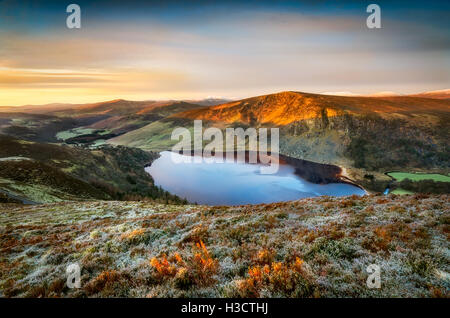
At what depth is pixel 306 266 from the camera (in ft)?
20.2

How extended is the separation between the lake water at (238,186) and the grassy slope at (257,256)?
154 ft

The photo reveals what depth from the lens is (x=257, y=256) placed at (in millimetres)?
7188

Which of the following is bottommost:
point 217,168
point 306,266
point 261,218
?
point 217,168

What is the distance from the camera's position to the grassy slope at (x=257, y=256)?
5473mm

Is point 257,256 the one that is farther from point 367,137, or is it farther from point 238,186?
point 367,137

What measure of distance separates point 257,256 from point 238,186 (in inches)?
2515

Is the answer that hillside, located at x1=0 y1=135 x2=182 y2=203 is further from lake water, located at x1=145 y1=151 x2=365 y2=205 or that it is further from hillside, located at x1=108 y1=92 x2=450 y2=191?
hillside, located at x1=108 y1=92 x2=450 y2=191

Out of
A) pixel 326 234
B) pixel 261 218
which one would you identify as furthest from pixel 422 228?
pixel 261 218

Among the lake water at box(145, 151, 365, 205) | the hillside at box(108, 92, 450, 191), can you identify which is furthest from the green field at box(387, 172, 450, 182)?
the lake water at box(145, 151, 365, 205)

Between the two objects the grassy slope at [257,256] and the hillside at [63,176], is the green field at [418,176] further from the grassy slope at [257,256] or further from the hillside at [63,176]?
the grassy slope at [257,256]

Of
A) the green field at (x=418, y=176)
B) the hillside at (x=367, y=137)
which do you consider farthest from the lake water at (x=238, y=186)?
the green field at (x=418, y=176)

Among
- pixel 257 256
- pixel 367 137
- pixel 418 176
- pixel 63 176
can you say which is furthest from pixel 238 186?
pixel 367 137
